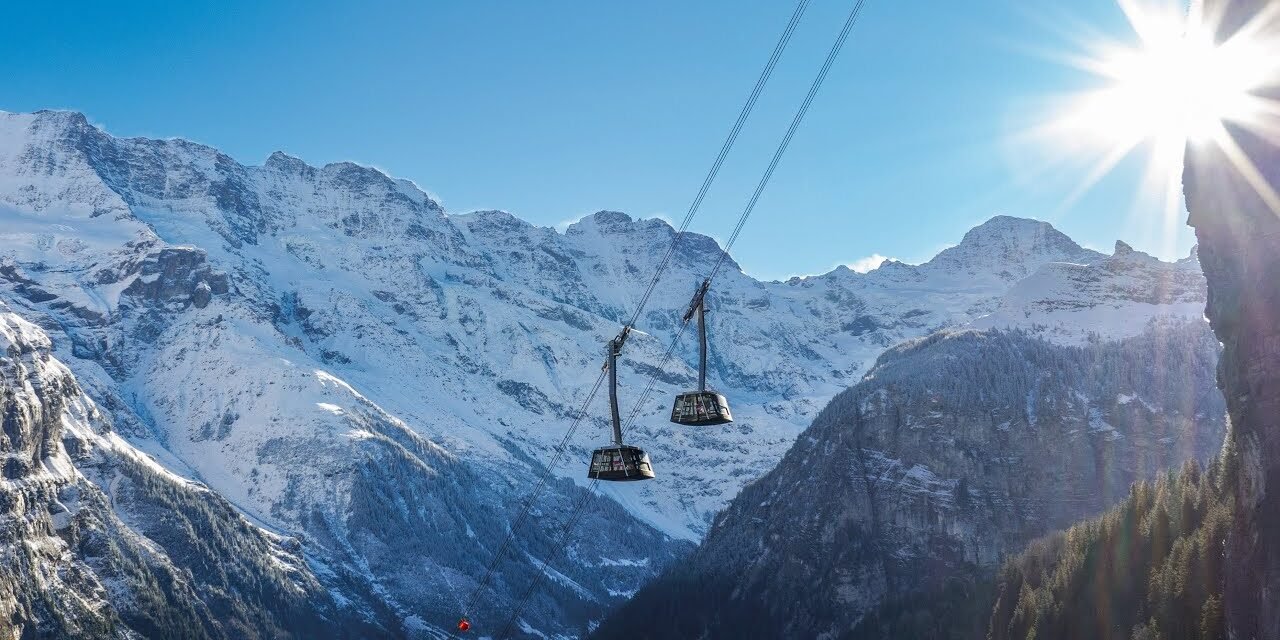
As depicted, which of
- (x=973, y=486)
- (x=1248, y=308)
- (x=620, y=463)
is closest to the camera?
(x=620, y=463)

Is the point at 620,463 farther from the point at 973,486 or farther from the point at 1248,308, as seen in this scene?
the point at 973,486

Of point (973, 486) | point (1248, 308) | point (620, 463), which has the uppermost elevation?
point (973, 486)

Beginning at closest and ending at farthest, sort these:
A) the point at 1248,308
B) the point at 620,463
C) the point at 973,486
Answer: the point at 620,463
the point at 1248,308
the point at 973,486

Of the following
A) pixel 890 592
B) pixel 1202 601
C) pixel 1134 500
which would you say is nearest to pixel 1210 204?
pixel 1202 601

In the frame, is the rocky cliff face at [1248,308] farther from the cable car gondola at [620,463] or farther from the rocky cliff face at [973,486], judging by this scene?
the rocky cliff face at [973,486]

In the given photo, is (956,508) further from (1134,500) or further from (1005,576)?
(1134,500)

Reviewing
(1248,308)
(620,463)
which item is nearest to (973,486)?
(1248,308)

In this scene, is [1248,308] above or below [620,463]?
above

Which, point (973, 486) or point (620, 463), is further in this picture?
point (973, 486)

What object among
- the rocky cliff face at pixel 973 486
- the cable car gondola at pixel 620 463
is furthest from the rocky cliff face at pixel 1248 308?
the rocky cliff face at pixel 973 486

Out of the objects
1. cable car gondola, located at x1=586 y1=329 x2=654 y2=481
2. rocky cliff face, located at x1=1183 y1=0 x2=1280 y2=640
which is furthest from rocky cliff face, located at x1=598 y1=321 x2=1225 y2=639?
cable car gondola, located at x1=586 y1=329 x2=654 y2=481
